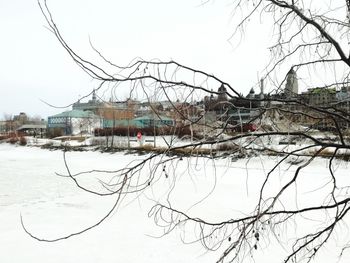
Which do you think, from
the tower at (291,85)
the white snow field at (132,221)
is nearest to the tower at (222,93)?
the white snow field at (132,221)

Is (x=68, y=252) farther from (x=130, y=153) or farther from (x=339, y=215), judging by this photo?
(x=130, y=153)

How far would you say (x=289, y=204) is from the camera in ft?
→ 27.0

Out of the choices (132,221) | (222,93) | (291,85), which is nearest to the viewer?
(222,93)

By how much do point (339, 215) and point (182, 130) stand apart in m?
0.62

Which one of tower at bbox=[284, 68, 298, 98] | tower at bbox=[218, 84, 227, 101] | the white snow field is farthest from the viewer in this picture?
the white snow field

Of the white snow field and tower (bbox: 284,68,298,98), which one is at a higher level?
tower (bbox: 284,68,298,98)

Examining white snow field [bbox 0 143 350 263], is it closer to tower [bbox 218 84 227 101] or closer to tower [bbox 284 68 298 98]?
tower [bbox 218 84 227 101]

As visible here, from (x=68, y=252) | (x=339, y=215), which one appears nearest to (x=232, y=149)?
(x=339, y=215)

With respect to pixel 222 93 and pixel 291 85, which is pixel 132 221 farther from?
pixel 222 93

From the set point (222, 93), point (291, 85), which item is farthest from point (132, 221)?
point (222, 93)

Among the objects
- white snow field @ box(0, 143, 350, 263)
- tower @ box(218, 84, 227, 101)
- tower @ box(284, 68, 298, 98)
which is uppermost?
tower @ box(284, 68, 298, 98)

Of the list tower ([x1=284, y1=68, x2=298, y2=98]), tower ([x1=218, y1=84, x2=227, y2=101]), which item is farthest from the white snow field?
tower ([x1=284, y1=68, x2=298, y2=98])

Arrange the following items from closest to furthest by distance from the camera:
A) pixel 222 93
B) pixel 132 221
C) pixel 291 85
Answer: pixel 222 93 < pixel 291 85 < pixel 132 221

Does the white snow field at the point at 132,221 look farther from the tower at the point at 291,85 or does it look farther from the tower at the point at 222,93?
the tower at the point at 291,85
